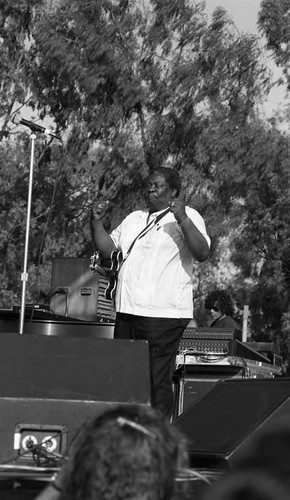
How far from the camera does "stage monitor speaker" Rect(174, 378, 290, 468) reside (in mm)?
3975

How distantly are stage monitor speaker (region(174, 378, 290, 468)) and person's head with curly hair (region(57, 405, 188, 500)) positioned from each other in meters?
1.80

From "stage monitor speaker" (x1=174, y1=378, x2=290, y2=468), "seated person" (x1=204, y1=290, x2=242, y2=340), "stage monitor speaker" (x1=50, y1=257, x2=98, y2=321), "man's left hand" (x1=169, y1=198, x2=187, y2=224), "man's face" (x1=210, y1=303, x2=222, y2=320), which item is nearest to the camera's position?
"stage monitor speaker" (x1=174, y1=378, x2=290, y2=468)

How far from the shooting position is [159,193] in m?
5.33

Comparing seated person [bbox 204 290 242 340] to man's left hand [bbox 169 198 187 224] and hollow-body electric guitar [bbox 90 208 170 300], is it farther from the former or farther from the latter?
man's left hand [bbox 169 198 187 224]

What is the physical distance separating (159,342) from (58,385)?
1.44 metres

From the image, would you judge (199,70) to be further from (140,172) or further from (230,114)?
(140,172)

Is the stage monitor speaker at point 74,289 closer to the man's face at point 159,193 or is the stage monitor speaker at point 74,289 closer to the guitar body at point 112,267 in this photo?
the guitar body at point 112,267

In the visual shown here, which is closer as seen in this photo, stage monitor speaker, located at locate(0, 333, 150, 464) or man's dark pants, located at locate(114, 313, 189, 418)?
stage monitor speaker, located at locate(0, 333, 150, 464)

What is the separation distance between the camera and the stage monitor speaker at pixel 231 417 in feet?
13.0

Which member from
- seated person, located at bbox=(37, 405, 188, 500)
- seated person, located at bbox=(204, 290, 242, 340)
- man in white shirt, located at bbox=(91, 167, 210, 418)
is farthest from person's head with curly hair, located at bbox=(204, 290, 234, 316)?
seated person, located at bbox=(37, 405, 188, 500)

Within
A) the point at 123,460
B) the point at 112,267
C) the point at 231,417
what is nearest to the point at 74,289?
the point at 112,267

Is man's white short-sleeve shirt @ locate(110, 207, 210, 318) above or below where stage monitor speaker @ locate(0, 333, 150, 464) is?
Answer: above

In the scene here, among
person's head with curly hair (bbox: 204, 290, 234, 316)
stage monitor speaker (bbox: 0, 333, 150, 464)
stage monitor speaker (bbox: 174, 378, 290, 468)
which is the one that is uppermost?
person's head with curly hair (bbox: 204, 290, 234, 316)

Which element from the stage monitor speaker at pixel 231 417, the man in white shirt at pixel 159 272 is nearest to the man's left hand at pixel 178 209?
the man in white shirt at pixel 159 272
